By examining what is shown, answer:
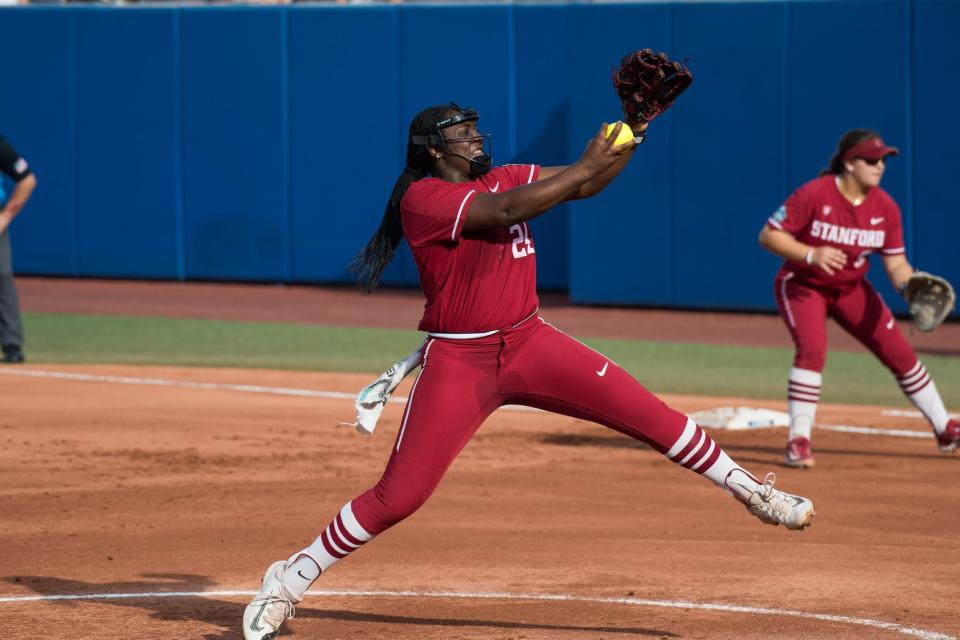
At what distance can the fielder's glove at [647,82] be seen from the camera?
548 centimetres

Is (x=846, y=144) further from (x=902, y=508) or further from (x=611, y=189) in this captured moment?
(x=611, y=189)

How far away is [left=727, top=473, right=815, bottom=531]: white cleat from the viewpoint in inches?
225

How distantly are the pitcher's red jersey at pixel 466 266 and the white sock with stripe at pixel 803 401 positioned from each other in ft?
13.5

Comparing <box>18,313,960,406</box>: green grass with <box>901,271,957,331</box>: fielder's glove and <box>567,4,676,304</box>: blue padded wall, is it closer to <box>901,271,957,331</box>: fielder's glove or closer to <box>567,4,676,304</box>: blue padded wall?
<box>567,4,676,304</box>: blue padded wall

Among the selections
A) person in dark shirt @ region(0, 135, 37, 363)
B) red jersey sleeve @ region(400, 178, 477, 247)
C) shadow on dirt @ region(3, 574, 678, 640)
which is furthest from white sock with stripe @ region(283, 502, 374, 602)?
person in dark shirt @ region(0, 135, 37, 363)

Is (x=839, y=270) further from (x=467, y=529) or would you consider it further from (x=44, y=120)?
(x=44, y=120)

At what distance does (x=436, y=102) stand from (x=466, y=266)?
14.4 m

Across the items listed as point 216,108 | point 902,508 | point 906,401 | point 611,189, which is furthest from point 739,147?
point 902,508

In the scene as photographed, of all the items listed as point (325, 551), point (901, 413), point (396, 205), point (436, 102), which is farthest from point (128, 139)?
point (325, 551)

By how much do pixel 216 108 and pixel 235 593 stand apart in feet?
48.2

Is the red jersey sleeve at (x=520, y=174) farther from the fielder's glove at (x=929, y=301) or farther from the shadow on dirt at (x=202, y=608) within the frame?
the fielder's glove at (x=929, y=301)

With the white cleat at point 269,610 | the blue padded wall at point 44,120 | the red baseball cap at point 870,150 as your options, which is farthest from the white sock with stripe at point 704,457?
the blue padded wall at point 44,120

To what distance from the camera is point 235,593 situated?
6621mm

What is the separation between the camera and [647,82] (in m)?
5.50
